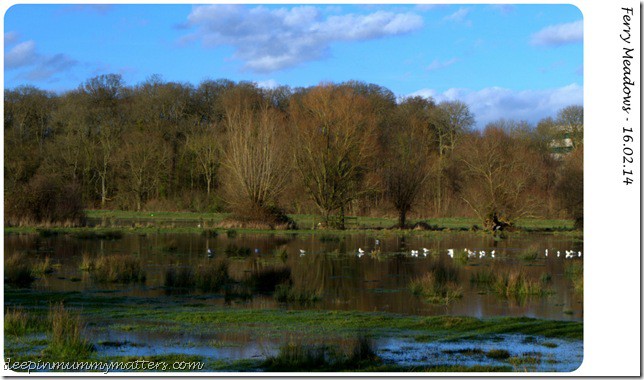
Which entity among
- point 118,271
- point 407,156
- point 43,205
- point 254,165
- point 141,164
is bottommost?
point 118,271

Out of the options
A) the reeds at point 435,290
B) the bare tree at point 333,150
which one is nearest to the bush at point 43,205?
the bare tree at point 333,150

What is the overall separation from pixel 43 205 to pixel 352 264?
781 inches

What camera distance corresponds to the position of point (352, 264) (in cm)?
2445

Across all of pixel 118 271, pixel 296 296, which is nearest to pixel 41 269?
pixel 118 271

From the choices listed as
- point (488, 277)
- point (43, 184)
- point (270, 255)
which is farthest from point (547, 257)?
point (43, 184)

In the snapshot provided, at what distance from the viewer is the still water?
16.5m

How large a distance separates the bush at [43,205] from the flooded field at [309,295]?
543 centimetres

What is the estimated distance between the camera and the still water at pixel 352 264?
16500mm

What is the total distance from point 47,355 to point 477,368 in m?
5.66

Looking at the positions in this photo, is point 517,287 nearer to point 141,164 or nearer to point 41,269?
point 41,269

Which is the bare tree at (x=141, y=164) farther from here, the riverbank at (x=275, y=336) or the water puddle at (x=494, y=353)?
the water puddle at (x=494, y=353)

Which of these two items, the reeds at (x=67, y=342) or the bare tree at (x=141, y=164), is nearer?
the reeds at (x=67, y=342)

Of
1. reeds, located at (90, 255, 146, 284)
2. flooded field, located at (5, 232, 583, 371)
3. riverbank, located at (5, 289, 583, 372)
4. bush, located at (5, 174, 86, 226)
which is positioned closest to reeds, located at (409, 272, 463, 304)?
flooded field, located at (5, 232, 583, 371)

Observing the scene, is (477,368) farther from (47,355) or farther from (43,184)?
(43,184)
